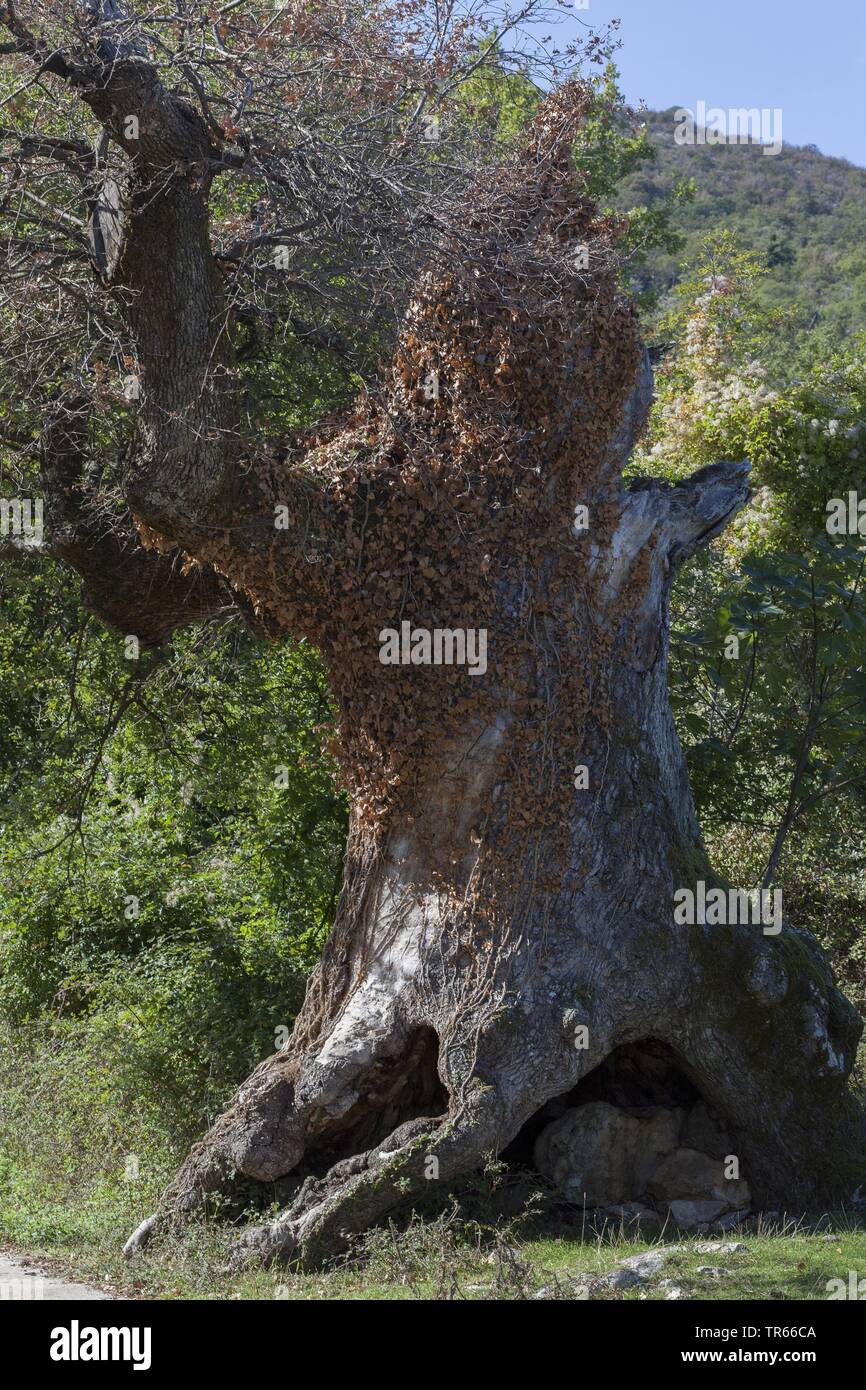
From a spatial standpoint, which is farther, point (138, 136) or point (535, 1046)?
point (535, 1046)

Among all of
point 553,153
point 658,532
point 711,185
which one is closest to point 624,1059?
point 658,532

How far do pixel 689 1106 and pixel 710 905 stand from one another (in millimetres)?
1547

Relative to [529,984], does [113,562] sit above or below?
above

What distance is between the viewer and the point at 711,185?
190 ft

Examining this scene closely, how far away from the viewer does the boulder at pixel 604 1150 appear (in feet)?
30.1

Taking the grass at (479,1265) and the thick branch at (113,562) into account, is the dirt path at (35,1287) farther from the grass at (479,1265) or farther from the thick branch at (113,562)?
the thick branch at (113,562)

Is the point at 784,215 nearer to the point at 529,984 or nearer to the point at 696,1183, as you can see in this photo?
the point at 696,1183

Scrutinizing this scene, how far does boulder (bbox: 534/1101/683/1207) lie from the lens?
9164 mm

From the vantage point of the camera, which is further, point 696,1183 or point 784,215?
point 784,215

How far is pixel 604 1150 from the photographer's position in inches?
364

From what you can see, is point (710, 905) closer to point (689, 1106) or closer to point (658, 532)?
point (689, 1106)

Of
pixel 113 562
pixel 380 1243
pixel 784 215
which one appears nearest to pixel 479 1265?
pixel 380 1243

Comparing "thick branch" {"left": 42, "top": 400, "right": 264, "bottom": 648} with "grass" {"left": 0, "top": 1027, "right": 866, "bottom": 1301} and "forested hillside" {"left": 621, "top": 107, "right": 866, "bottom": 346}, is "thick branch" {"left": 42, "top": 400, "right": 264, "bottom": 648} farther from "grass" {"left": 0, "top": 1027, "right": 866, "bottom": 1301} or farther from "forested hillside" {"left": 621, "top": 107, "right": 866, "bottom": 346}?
"forested hillside" {"left": 621, "top": 107, "right": 866, "bottom": 346}

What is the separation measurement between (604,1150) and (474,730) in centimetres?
296
